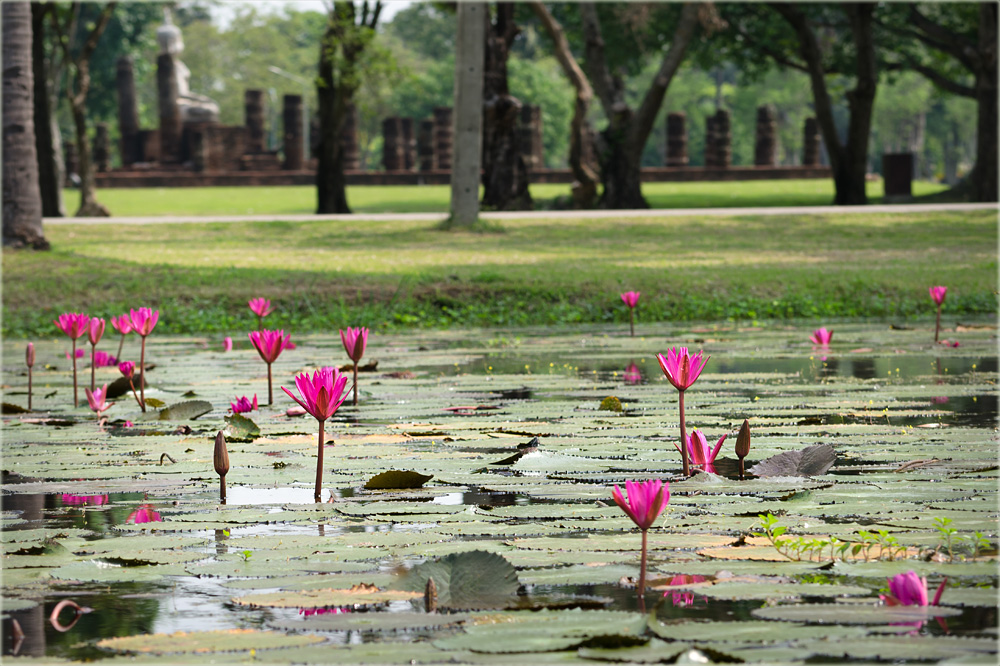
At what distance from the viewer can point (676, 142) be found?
38469 mm

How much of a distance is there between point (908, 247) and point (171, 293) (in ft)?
28.4

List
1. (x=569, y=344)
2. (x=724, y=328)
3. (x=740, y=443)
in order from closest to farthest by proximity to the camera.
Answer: (x=740, y=443) < (x=569, y=344) < (x=724, y=328)

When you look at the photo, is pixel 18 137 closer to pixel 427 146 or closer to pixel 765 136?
pixel 427 146

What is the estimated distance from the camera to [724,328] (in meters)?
7.19

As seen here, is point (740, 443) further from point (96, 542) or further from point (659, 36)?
point (659, 36)

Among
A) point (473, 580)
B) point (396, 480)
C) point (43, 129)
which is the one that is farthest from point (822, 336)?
point (43, 129)

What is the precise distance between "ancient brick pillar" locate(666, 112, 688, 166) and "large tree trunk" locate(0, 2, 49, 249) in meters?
28.4

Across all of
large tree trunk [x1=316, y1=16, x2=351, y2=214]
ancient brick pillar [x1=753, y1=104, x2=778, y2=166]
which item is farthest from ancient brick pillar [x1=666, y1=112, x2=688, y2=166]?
large tree trunk [x1=316, y1=16, x2=351, y2=214]

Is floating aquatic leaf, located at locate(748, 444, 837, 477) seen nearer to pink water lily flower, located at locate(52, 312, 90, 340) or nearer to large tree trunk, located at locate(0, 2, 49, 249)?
pink water lily flower, located at locate(52, 312, 90, 340)

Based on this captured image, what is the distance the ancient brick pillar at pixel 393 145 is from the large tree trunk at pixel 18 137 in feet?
89.0

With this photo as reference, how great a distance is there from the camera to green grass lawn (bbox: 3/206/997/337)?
27.8ft

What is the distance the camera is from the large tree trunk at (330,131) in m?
20.3

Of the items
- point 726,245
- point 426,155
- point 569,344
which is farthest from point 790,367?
point 426,155

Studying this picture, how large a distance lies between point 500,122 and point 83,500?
59.8 feet
